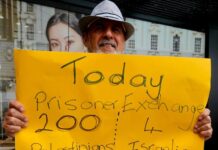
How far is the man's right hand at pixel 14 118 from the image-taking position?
1198 mm

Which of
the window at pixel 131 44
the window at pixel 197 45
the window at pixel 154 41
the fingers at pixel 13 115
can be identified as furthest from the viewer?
the window at pixel 197 45

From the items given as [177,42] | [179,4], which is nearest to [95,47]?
[179,4]

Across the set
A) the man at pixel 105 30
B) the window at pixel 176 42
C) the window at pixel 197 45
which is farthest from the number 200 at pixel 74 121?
the window at pixel 197 45

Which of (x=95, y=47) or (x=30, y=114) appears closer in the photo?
(x=30, y=114)

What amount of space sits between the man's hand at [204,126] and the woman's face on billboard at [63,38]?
3.30m

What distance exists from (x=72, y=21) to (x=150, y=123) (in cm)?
351

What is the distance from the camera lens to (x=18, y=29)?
15.2 ft

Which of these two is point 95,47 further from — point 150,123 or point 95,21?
point 150,123

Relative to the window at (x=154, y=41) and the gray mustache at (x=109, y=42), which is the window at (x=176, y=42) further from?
the gray mustache at (x=109, y=42)

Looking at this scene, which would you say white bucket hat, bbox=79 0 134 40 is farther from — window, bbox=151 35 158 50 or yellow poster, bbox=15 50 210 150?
window, bbox=151 35 158 50

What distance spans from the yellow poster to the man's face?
0.58ft

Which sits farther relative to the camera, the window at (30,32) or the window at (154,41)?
the window at (154,41)

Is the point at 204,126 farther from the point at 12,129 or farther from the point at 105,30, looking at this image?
the point at 12,129

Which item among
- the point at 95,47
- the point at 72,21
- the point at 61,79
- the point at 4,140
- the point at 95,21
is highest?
the point at 72,21
